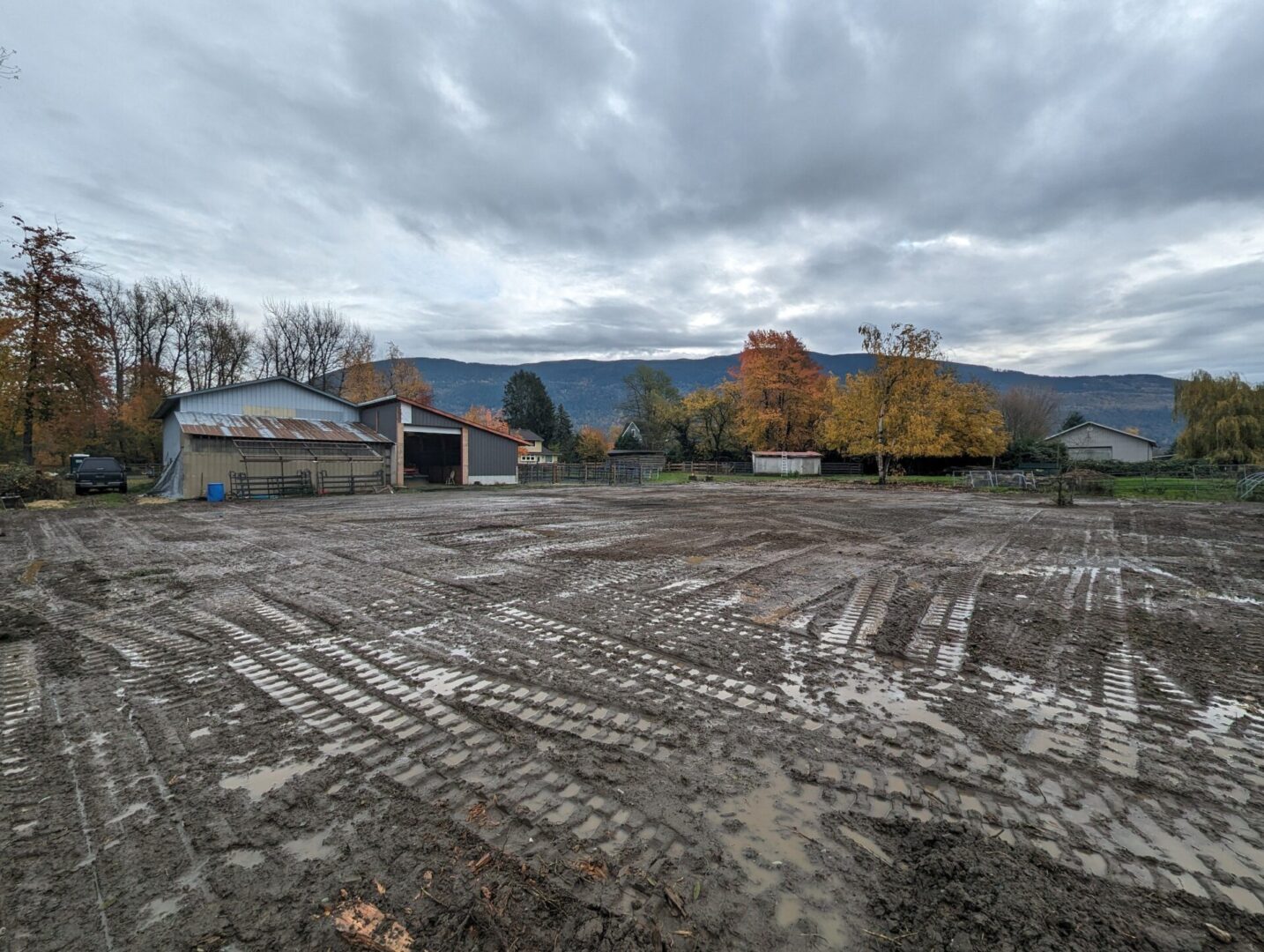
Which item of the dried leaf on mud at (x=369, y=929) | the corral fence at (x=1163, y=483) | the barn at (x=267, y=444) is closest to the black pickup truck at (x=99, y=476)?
the barn at (x=267, y=444)

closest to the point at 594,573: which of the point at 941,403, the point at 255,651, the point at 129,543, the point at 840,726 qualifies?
the point at 255,651

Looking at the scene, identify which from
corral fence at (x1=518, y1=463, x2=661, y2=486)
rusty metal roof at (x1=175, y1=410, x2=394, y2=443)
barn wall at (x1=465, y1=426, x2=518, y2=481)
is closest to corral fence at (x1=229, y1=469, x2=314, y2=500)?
rusty metal roof at (x1=175, y1=410, x2=394, y2=443)

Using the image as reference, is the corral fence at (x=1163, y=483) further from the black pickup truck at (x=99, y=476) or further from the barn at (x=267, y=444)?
the black pickup truck at (x=99, y=476)

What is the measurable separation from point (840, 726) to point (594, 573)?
14.6ft

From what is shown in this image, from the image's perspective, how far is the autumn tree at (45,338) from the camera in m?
22.0

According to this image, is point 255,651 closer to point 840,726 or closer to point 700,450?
point 840,726

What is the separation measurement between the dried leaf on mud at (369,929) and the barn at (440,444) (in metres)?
27.4

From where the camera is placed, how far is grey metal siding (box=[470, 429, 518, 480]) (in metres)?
31.6

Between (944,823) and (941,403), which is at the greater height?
(941,403)

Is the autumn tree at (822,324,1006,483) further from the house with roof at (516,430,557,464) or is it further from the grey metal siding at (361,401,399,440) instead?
the house with roof at (516,430,557,464)

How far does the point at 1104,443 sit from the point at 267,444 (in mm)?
64817

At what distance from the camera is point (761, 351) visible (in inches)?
1705

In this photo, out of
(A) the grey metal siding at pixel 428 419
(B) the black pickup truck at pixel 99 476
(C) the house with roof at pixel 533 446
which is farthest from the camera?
(C) the house with roof at pixel 533 446

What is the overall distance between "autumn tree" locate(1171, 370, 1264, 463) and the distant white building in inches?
588
